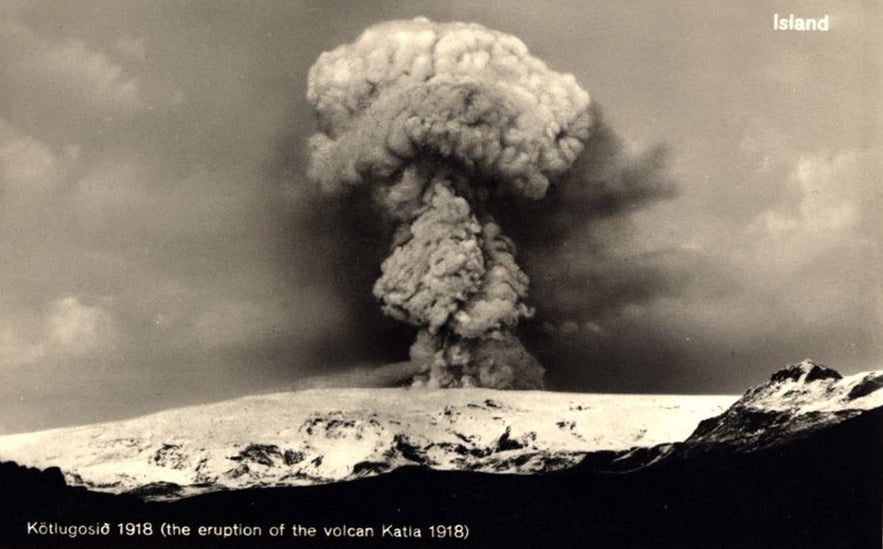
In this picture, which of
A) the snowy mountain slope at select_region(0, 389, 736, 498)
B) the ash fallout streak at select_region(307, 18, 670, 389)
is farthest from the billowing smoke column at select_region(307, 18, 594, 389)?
the snowy mountain slope at select_region(0, 389, 736, 498)

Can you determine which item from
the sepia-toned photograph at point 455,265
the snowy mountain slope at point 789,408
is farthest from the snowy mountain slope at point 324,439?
the snowy mountain slope at point 789,408

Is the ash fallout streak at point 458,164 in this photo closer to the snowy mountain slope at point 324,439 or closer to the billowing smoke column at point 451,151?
the billowing smoke column at point 451,151

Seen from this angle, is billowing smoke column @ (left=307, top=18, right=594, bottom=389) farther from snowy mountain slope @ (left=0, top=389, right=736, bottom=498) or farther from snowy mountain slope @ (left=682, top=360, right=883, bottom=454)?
snowy mountain slope @ (left=682, top=360, right=883, bottom=454)

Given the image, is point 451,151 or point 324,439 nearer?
point 324,439

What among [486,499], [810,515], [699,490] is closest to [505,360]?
[486,499]

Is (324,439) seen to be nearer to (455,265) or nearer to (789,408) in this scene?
(455,265)

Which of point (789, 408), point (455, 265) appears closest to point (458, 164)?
point (455, 265)
